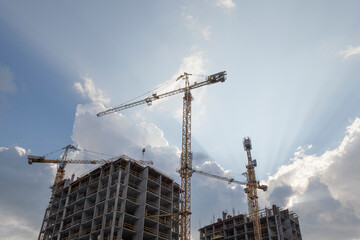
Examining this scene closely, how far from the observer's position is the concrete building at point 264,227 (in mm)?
93125

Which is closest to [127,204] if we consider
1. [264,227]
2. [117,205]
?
[117,205]

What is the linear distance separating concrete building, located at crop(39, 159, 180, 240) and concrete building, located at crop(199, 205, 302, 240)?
33.6 metres

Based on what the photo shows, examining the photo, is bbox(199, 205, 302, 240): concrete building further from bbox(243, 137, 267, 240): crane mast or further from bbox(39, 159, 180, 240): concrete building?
bbox(39, 159, 180, 240): concrete building

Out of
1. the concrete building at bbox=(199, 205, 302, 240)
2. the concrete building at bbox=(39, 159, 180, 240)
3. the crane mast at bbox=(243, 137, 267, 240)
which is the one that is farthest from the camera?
the crane mast at bbox=(243, 137, 267, 240)

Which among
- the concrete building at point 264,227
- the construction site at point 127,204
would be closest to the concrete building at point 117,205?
the construction site at point 127,204

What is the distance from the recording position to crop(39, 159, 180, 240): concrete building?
62406mm

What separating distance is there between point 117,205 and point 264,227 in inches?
2054

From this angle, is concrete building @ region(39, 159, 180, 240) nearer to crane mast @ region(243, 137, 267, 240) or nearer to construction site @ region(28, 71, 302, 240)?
construction site @ region(28, 71, 302, 240)

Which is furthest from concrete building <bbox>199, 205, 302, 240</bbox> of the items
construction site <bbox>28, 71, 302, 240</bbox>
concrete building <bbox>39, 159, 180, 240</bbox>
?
concrete building <bbox>39, 159, 180, 240</bbox>

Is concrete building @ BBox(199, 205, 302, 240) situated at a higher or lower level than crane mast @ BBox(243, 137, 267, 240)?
lower

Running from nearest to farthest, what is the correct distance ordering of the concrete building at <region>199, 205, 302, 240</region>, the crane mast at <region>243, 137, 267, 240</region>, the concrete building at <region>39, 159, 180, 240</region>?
1. the concrete building at <region>39, 159, 180, 240</region>
2. the concrete building at <region>199, 205, 302, 240</region>
3. the crane mast at <region>243, 137, 267, 240</region>

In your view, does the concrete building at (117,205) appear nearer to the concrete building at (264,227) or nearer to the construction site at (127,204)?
the construction site at (127,204)

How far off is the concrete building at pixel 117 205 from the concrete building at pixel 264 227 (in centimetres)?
3357

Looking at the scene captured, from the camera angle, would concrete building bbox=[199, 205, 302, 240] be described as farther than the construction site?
Yes
